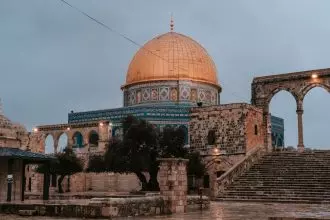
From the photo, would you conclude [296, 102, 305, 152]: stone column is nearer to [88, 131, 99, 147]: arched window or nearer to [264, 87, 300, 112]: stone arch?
[264, 87, 300, 112]: stone arch

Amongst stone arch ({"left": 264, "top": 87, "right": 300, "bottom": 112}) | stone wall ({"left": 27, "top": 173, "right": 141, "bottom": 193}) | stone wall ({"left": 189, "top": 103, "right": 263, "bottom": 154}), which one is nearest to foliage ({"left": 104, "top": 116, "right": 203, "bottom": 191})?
stone wall ({"left": 189, "top": 103, "right": 263, "bottom": 154})

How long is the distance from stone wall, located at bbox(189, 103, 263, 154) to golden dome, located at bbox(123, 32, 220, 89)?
40.1ft

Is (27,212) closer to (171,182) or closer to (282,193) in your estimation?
(171,182)

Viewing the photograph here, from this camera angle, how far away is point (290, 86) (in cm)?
3025

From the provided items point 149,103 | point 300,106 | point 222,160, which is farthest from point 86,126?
point 300,106

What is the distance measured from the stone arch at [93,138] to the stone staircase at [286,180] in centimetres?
1705

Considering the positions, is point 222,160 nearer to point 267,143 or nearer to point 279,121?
point 267,143

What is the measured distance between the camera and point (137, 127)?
2905cm

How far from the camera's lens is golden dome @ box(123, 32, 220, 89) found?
43.7 meters

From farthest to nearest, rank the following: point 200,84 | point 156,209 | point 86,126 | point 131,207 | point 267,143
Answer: point 200,84 → point 86,126 → point 267,143 → point 156,209 → point 131,207

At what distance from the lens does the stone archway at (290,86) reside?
96.5 ft

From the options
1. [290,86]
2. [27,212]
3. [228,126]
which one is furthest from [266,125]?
[27,212]

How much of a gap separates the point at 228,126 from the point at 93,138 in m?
15.6

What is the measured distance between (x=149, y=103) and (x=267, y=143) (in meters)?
14.1
